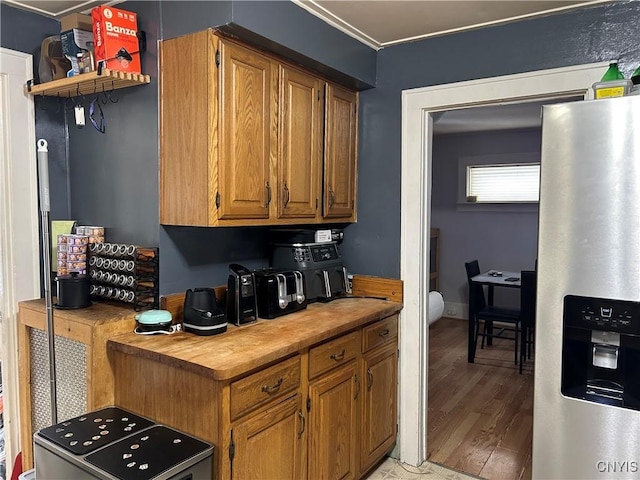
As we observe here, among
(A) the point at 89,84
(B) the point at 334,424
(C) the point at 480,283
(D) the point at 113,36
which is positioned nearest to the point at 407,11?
(D) the point at 113,36

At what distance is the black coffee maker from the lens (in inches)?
83.2

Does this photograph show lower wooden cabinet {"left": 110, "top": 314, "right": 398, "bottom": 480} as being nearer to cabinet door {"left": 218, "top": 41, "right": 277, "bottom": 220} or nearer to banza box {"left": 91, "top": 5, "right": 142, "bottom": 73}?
cabinet door {"left": 218, "top": 41, "right": 277, "bottom": 220}

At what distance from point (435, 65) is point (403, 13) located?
41cm

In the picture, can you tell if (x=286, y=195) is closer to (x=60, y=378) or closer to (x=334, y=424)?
(x=334, y=424)

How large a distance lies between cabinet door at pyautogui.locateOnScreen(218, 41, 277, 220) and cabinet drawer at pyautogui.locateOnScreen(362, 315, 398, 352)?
0.80 meters

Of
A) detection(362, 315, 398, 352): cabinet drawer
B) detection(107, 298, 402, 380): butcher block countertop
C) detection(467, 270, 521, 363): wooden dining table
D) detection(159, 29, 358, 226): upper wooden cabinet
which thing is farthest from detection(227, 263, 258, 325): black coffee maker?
detection(467, 270, 521, 363): wooden dining table

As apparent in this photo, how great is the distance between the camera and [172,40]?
2016mm

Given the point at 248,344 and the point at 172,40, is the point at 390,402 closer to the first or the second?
the point at 248,344

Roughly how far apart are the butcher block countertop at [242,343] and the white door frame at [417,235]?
43 cm

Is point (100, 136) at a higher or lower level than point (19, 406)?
higher

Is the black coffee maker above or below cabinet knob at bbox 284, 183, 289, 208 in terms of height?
below

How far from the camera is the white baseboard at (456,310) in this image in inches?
245

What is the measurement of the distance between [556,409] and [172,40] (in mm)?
2087

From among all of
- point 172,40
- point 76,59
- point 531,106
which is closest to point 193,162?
point 172,40
